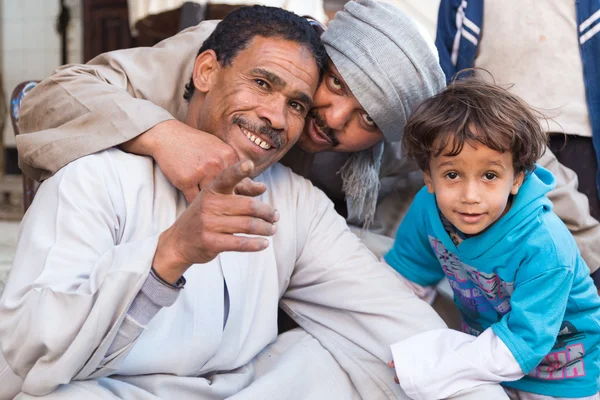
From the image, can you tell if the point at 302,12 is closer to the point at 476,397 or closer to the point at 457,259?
the point at 457,259

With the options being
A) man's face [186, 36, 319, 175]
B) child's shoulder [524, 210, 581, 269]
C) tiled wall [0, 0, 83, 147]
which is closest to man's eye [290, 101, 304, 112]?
man's face [186, 36, 319, 175]

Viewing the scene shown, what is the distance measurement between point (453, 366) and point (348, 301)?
42cm

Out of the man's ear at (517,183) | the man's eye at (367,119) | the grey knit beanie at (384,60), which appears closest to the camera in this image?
the man's ear at (517,183)

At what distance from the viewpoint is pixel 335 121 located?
2455mm

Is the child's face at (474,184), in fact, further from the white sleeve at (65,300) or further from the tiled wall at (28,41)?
the tiled wall at (28,41)

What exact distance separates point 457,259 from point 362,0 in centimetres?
103

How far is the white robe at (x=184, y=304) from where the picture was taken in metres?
1.56

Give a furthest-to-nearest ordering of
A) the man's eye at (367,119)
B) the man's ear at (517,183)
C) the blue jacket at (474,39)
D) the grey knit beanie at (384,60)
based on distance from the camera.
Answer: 1. the blue jacket at (474,39)
2. the man's eye at (367,119)
3. the grey knit beanie at (384,60)
4. the man's ear at (517,183)

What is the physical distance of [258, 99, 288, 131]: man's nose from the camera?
2.18 metres

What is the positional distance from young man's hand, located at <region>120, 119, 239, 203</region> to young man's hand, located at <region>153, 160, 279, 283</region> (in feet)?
1.61

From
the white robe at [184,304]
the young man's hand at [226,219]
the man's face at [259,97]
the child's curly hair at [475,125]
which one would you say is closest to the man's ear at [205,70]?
the man's face at [259,97]

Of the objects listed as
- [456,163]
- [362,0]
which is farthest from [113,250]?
[362,0]

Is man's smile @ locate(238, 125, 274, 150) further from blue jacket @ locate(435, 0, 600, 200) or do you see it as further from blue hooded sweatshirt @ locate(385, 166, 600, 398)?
blue jacket @ locate(435, 0, 600, 200)

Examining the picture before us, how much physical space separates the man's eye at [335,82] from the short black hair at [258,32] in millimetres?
48
